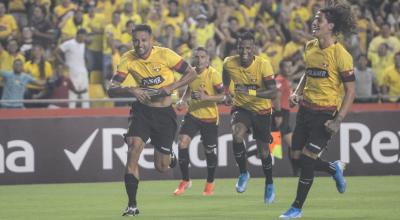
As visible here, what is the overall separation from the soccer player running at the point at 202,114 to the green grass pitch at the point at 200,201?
21.1 inches

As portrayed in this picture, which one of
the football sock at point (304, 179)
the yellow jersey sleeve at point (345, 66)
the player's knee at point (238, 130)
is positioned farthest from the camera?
the player's knee at point (238, 130)

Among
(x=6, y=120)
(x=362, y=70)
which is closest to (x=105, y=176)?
(x=6, y=120)

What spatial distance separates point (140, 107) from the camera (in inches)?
560

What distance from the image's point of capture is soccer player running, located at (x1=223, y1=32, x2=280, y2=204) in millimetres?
16531

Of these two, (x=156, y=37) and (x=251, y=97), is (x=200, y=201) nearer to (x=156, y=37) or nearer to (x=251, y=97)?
(x=251, y=97)

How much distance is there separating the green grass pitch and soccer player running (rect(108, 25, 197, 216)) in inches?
41.2

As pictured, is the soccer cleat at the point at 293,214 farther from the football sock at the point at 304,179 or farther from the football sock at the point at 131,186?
the football sock at the point at 131,186

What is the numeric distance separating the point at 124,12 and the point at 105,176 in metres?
4.95

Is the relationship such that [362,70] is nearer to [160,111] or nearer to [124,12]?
[124,12]

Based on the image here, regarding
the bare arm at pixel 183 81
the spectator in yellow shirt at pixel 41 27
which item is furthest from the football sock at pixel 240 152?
the spectator in yellow shirt at pixel 41 27

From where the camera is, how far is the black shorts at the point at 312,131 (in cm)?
1295

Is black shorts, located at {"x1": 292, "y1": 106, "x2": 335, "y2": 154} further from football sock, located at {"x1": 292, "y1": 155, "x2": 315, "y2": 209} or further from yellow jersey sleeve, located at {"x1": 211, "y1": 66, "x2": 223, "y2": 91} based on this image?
yellow jersey sleeve, located at {"x1": 211, "y1": 66, "x2": 223, "y2": 91}

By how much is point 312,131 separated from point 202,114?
18.2 ft

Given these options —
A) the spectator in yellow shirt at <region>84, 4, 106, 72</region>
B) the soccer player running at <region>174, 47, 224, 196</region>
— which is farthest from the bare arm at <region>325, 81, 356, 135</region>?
the spectator in yellow shirt at <region>84, 4, 106, 72</region>
